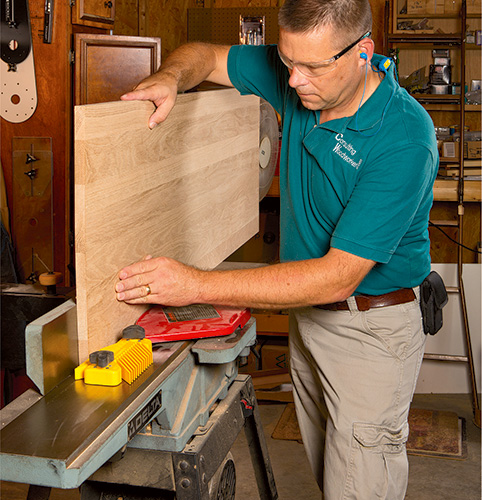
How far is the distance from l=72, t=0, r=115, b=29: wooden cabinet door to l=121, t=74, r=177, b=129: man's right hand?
1.71 m

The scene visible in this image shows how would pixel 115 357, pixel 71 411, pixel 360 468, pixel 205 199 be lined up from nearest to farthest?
pixel 71 411 < pixel 115 357 < pixel 360 468 < pixel 205 199

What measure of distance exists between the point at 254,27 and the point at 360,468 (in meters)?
3.06

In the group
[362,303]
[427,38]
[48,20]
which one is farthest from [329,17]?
[427,38]

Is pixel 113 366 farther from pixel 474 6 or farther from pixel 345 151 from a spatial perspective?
pixel 474 6

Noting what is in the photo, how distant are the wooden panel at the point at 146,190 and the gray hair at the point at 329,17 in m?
0.32

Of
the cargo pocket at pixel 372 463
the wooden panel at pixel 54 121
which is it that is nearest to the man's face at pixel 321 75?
the cargo pocket at pixel 372 463

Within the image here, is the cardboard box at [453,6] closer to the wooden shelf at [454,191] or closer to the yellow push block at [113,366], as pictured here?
the wooden shelf at [454,191]

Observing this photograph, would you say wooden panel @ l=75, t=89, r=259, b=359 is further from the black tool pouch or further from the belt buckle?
the black tool pouch

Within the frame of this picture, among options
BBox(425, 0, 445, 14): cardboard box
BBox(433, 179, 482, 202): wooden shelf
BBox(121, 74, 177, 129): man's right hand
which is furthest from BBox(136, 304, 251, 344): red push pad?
BBox(425, 0, 445, 14): cardboard box

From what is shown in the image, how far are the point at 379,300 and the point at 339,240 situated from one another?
0.32 meters

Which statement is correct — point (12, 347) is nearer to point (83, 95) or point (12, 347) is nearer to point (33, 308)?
point (33, 308)

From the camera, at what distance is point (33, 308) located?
5.25 ft

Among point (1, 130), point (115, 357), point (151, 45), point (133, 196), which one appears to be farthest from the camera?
point (1, 130)

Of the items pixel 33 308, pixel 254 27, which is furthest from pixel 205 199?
pixel 254 27
